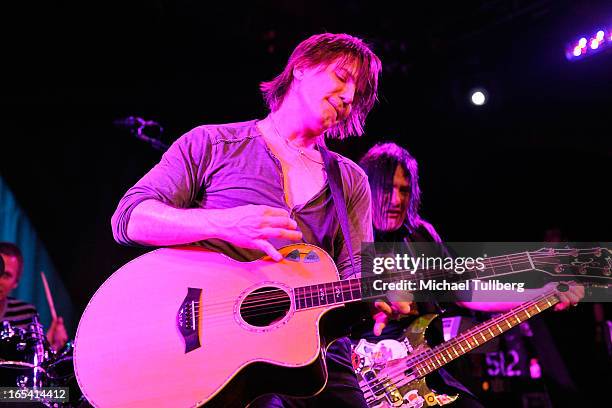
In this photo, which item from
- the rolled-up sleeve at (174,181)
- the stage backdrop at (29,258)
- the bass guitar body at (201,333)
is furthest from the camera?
the stage backdrop at (29,258)

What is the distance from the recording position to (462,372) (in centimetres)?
432

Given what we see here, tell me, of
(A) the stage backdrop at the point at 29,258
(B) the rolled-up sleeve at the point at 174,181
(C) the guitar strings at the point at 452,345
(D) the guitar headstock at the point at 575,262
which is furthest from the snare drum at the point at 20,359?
(A) the stage backdrop at the point at 29,258

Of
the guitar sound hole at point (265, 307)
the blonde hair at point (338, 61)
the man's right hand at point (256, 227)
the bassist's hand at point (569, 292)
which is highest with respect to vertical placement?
the blonde hair at point (338, 61)

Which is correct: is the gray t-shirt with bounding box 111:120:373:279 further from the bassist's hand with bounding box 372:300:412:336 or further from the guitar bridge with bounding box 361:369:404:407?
the guitar bridge with bounding box 361:369:404:407

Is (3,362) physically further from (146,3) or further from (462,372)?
(146,3)

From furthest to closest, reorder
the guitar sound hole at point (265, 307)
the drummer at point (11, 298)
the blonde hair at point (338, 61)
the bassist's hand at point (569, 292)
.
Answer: the drummer at point (11, 298) → the bassist's hand at point (569, 292) → the blonde hair at point (338, 61) → the guitar sound hole at point (265, 307)

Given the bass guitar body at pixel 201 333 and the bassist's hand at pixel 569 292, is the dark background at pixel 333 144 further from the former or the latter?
the bass guitar body at pixel 201 333

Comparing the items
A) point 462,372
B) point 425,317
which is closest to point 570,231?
point 462,372

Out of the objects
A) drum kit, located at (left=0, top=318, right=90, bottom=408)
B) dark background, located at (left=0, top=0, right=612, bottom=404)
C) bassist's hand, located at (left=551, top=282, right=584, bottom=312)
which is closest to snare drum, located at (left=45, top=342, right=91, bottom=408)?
drum kit, located at (left=0, top=318, right=90, bottom=408)

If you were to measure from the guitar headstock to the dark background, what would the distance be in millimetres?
3529

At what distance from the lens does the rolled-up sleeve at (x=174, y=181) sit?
7.47ft

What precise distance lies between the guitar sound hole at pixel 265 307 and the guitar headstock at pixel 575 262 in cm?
144

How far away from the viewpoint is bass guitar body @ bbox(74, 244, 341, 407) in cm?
200

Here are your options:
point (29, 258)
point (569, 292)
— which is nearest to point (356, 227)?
point (569, 292)
